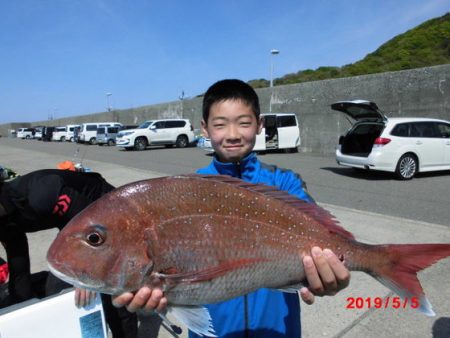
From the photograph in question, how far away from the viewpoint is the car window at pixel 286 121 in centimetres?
1938

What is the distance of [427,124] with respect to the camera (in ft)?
35.1

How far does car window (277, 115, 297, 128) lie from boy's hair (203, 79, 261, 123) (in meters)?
17.6

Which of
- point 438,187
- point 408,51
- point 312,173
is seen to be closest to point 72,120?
point 408,51

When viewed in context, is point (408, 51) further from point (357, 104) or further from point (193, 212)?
point (193, 212)

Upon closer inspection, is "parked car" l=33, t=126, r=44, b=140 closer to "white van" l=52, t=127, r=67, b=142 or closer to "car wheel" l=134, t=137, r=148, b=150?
"white van" l=52, t=127, r=67, b=142

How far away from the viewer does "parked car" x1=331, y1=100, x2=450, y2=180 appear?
10109mm

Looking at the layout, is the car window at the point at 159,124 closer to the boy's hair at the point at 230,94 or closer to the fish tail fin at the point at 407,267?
the boy's hair at the point at 230,94

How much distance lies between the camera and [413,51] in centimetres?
3806

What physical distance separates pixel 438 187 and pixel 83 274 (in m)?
9.96

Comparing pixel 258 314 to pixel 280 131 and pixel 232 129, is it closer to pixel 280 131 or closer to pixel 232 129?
pixel 232 129

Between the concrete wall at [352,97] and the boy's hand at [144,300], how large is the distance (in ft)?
52.9

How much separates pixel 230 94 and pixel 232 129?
21 cm

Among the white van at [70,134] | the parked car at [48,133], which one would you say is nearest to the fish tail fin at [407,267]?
the white van at [70,134]

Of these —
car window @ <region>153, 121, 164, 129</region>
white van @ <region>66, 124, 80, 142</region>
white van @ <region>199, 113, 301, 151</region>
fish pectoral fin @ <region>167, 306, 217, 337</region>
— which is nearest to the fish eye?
fish pectoral fin @ <region>167, 306, 217, 337</region>
